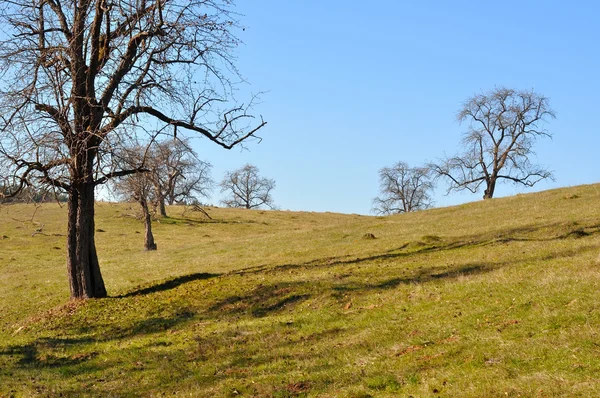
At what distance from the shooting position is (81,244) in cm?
2075

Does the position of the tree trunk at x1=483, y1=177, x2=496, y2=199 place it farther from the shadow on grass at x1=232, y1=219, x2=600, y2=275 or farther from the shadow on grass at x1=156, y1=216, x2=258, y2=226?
the shadow on grass at x1=232, y1=219, x2=600, y2=275

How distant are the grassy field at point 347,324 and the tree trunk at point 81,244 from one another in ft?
2.99

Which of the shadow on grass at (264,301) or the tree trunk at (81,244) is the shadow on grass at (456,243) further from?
the tree trunk at (81,244)

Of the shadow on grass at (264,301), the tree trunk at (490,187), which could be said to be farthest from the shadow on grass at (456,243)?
the tree trunk at (490,187)

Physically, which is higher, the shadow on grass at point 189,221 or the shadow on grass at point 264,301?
the shadow on grass at point 189,221

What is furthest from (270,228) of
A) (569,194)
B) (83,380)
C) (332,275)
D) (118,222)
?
(83,380)

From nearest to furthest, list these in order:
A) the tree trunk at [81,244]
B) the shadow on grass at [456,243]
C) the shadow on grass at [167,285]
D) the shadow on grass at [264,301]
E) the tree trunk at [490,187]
A: the shadow on grass at [264,301] → the tree trunk at [81,244] → the shadow on grass at [167,285] → the shadow on grass at [456,243] → the tree trunk at [490,187]

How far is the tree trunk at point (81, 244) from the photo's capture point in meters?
20.7

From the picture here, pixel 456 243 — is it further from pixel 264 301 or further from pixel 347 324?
pixel 347 324

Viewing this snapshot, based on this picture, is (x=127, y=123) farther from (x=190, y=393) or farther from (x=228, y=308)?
(x=190, y=393)

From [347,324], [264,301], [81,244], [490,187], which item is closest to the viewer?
[347,324]

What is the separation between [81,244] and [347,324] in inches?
463

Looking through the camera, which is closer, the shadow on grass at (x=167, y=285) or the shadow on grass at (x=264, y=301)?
the shadow on grass at (x=264, y=301)

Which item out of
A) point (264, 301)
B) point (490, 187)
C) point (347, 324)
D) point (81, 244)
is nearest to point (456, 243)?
point (264, 301)
